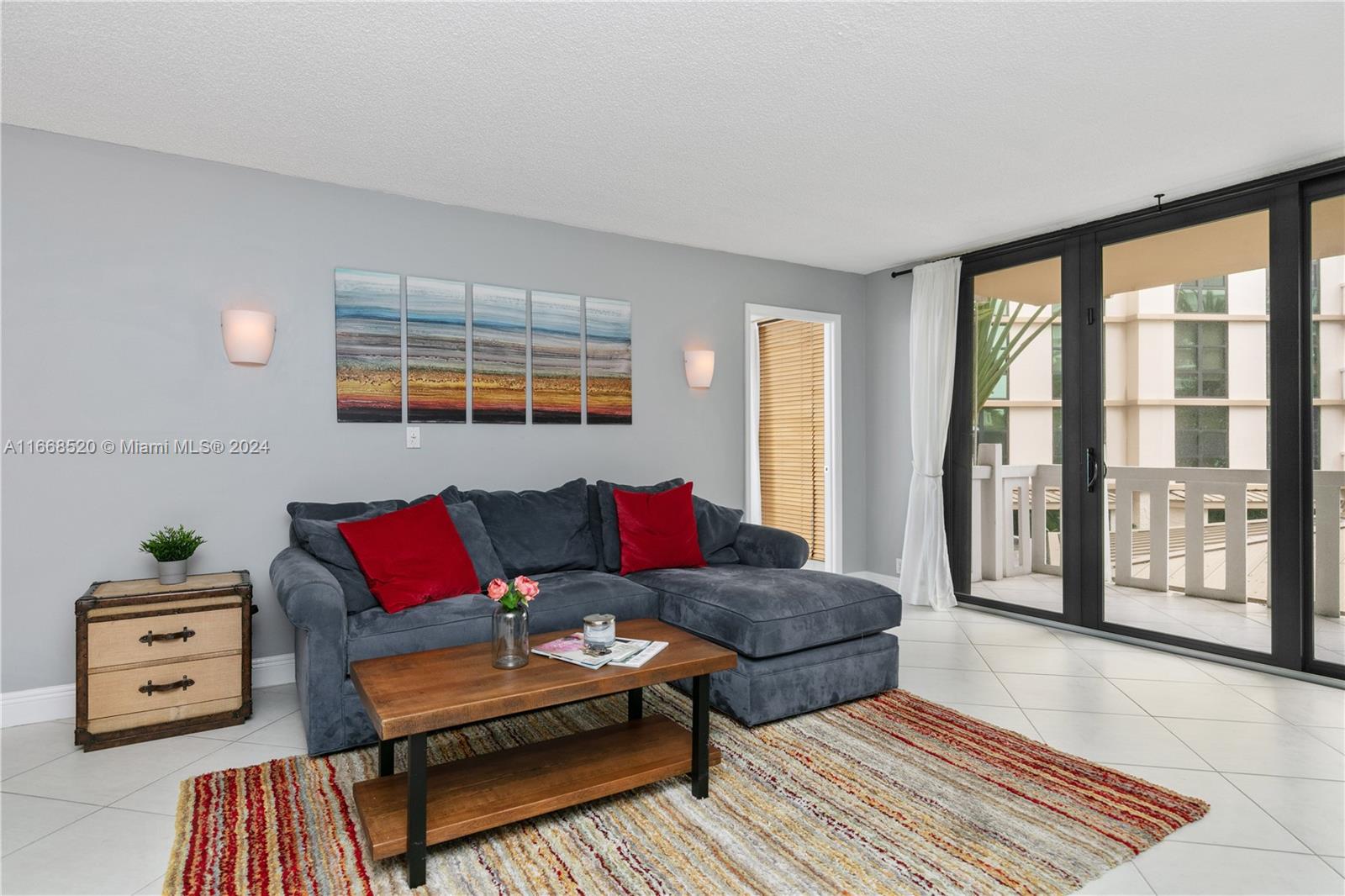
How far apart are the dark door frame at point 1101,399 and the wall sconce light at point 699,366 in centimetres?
180

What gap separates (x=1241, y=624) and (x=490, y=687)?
395cm

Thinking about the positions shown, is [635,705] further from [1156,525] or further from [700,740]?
[1156,525]

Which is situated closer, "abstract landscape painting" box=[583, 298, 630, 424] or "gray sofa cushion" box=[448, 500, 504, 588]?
"gray sofa cushion" box=[448, 500, 504, 588]

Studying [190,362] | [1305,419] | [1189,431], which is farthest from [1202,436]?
[190,362]

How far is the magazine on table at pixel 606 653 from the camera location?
230 centimetres

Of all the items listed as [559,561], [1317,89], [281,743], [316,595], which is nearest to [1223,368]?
[1317,89]

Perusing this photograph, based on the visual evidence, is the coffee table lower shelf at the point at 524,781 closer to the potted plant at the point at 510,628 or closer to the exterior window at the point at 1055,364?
the potted plant at the point at 510,628

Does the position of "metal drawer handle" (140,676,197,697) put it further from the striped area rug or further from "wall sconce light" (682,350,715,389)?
"wall sconce light" (682,350,715,389)

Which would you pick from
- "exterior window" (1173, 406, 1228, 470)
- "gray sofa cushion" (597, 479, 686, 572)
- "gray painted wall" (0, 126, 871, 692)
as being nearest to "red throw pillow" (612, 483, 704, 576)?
"gray sofa cushion" (597, 479, 686, 572)

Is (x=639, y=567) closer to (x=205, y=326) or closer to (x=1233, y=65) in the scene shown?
(x=205, y=326)

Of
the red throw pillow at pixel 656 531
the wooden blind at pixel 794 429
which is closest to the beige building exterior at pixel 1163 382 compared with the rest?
the wooden blind at pixel 794 429

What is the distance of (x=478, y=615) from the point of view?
9.79ft

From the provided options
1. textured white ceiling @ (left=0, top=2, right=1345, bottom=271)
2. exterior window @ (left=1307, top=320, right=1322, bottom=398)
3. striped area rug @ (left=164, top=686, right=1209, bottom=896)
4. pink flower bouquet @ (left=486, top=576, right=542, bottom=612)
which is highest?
textured white ceiling @ (left=0, top=2, right=1345, bottom=271)

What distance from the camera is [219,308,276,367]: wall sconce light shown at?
3393 millimetres
